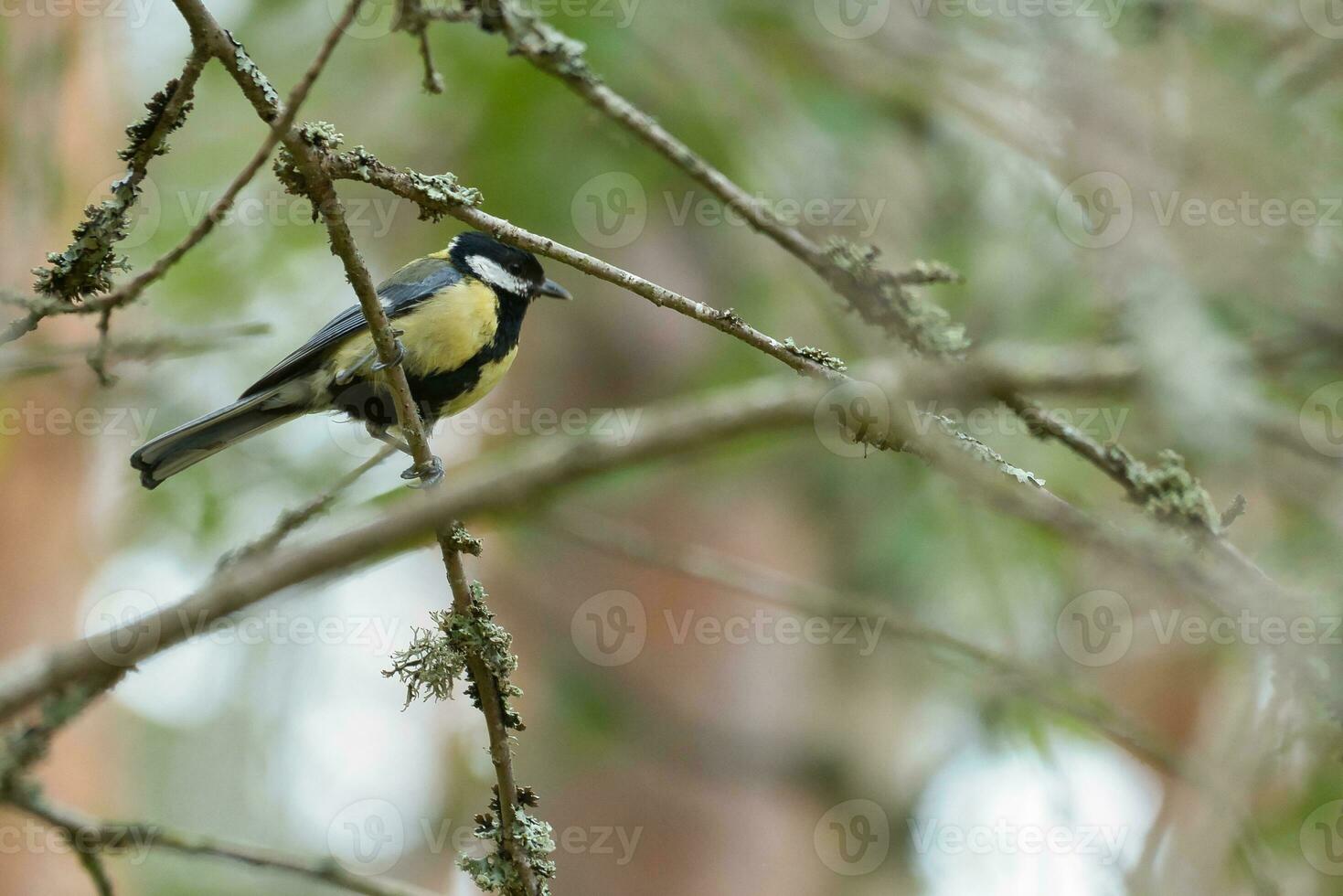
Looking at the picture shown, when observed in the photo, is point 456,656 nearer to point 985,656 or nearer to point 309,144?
point 309,144

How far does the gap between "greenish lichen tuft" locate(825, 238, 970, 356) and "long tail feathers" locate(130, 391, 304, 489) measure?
2206 millimetres

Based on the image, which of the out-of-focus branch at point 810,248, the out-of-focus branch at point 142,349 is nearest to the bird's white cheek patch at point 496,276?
the out-of-focus branch at point 142,349

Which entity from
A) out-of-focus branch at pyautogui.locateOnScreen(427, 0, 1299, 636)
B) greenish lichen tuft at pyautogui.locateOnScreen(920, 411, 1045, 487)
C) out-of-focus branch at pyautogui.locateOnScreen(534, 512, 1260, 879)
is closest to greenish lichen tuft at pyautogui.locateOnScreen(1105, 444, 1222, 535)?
out-of-focus branch at pyautogui.locateOnScreen(427, 0, 1299, 636)

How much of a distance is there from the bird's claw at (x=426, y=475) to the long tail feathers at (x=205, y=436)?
0.89 m

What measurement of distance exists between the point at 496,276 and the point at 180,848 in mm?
2670

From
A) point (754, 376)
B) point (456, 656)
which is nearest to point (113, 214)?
point (456, 656)

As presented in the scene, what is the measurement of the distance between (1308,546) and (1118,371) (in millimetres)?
3492

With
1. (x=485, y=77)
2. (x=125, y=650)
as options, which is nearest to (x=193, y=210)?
(x=485, y=77)

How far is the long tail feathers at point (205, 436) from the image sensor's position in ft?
12.6

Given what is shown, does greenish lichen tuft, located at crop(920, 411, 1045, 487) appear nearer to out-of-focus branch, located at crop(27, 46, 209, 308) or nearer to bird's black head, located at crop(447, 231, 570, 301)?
out-of-focus branch, located at crop(27, 46, 209, 308)

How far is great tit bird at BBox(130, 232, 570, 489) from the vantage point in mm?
3971

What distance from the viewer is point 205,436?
3.97 meters

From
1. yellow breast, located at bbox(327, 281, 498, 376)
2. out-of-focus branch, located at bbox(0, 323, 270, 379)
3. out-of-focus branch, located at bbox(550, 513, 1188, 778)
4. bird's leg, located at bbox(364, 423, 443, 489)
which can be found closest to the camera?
out-of-focus branch, located at bbox(0, 323, 270, 379)

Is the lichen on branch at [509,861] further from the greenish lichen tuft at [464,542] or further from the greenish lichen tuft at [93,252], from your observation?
the greenish lichen tuft at [93,252]
